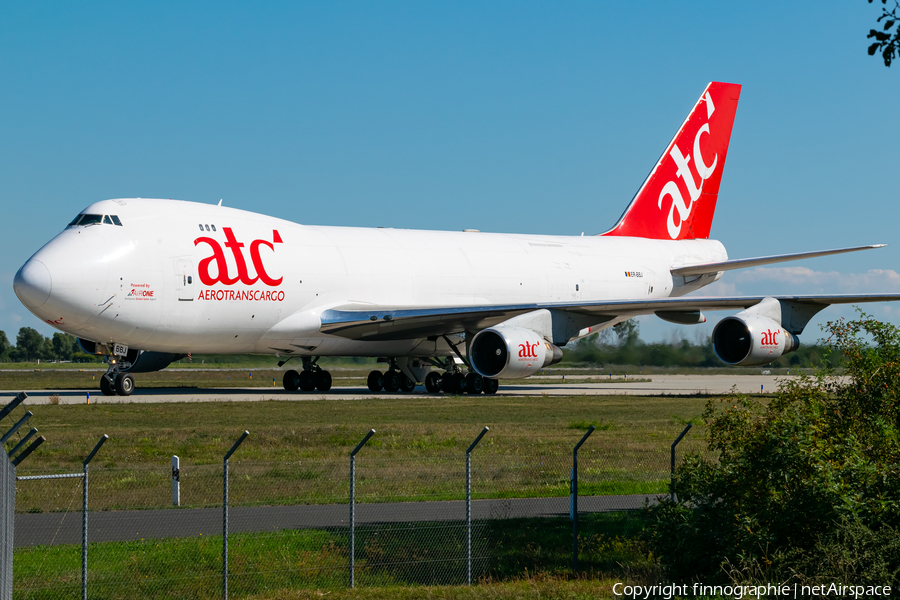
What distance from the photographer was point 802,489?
911cm

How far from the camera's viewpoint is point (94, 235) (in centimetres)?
2653

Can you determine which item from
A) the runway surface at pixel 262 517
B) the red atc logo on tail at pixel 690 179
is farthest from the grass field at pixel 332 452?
the red atc logo on tail at pixel 690 179

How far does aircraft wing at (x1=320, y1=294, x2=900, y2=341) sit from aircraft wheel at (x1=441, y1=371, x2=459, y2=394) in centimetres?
208

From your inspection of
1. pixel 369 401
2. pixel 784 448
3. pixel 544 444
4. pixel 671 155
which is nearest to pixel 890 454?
pixel 784 448

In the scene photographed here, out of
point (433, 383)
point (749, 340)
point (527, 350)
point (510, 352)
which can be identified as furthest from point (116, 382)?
point (749, 340)

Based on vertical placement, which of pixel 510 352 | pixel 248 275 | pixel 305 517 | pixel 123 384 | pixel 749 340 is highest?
pixel 248 275

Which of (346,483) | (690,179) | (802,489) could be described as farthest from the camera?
(690,179)

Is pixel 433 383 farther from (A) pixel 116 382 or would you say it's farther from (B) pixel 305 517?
(B) pixel 305 517

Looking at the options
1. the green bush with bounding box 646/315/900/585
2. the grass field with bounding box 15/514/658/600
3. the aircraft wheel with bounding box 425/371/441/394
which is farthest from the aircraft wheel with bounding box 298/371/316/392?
the green bush with bounding box 646/315/900/585

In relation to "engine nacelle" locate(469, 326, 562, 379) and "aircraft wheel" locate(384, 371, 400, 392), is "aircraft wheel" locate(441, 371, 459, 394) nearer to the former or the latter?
"aircraft wheel" locate(384, 371, 400, 392)

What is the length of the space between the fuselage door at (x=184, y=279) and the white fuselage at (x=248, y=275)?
3 centimetres

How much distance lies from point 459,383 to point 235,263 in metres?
8.84

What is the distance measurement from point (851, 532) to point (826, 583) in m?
0.48

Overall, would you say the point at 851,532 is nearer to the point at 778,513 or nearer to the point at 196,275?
the point at 778,513
